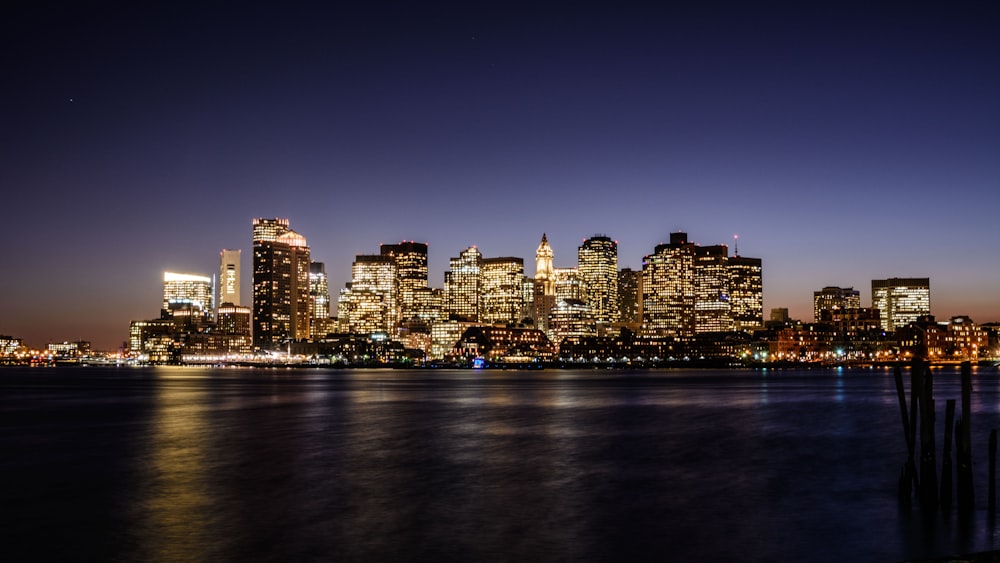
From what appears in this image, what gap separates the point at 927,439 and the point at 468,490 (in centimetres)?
1539

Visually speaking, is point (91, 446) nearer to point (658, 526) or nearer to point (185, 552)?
point (185, 552)

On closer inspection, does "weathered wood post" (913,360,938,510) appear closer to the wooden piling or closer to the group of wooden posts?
the group of wooden posts

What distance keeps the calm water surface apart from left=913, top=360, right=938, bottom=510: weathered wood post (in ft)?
3.43

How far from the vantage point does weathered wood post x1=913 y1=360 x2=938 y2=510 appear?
26.3 meters

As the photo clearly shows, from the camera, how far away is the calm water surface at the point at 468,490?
24.2 m

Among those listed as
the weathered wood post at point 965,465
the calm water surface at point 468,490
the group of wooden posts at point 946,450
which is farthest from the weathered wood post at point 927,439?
the calm water surface at point 468,490

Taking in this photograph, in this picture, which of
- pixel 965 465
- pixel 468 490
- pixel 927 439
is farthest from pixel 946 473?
pixel 468 490

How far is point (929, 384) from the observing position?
87.5 ft

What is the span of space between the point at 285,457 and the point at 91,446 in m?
12.0

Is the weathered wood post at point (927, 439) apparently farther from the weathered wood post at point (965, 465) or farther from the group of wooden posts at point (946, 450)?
the weathered wood post at point (965, 465)

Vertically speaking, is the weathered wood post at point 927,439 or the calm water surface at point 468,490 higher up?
the weathered wood post at point 927,439

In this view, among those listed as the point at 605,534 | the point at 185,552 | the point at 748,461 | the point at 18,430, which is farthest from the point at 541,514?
the point at 18,430

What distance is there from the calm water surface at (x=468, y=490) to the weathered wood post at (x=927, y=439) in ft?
3.43

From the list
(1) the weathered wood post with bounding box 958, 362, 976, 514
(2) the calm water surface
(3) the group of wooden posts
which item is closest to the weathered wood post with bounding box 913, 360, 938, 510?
(3) the group of wooden posts
